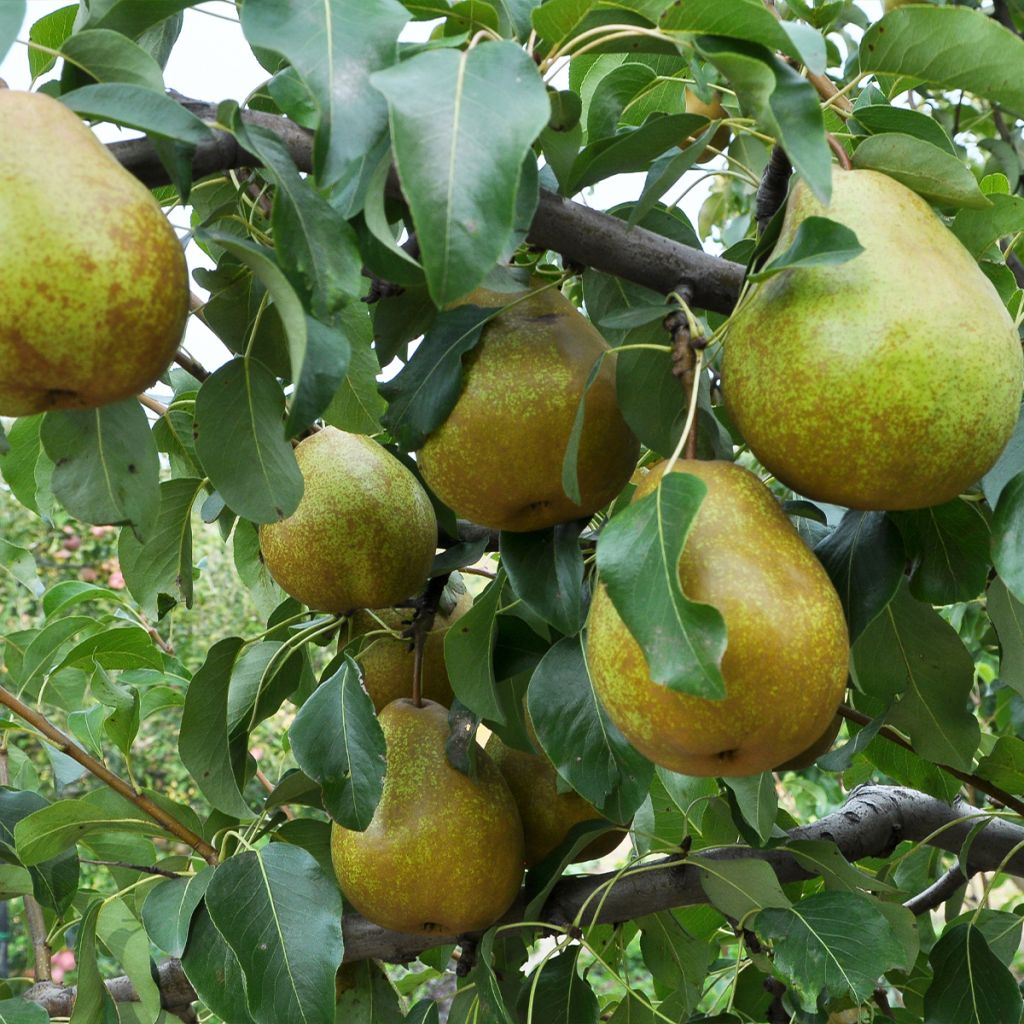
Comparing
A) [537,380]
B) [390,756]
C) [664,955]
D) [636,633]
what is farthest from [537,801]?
[636,633]

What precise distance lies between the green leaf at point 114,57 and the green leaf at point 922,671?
2.37 feet

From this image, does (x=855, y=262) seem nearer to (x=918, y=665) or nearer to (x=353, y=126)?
(x=353, y=126)

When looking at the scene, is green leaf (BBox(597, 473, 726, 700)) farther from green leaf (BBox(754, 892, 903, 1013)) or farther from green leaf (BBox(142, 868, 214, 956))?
green leaf (BBox(142, 868, 214, 956))

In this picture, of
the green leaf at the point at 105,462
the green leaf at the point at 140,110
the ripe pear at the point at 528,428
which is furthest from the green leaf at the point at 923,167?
the green leaf at the point at 105,462

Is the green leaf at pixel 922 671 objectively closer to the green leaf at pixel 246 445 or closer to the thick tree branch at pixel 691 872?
the thick tree branch at pixel 691 872

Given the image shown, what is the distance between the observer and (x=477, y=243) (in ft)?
1.95

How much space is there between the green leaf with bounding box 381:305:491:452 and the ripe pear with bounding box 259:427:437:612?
0.82ft

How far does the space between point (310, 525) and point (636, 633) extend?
0.58 metres

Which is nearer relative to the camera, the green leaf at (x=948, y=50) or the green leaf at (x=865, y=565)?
the green leaf at (x=948, y=50)

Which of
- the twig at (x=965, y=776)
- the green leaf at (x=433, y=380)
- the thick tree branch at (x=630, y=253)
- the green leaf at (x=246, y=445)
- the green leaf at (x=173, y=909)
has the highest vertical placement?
the thick tree branch at (x=630, y=253)

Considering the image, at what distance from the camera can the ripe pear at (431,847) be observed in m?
1.08

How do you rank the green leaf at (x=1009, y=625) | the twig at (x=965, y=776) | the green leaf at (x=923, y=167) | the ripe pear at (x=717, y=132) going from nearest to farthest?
the green leaf at (x=923, y=167) < the green leaf at (x=1009, y=625) < the ripe pear at (x=717, y=132) < the twig at (x=965, y=776)

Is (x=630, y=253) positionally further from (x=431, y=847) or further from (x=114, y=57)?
(x=431, y=847)

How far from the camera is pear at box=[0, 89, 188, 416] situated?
611 mm
